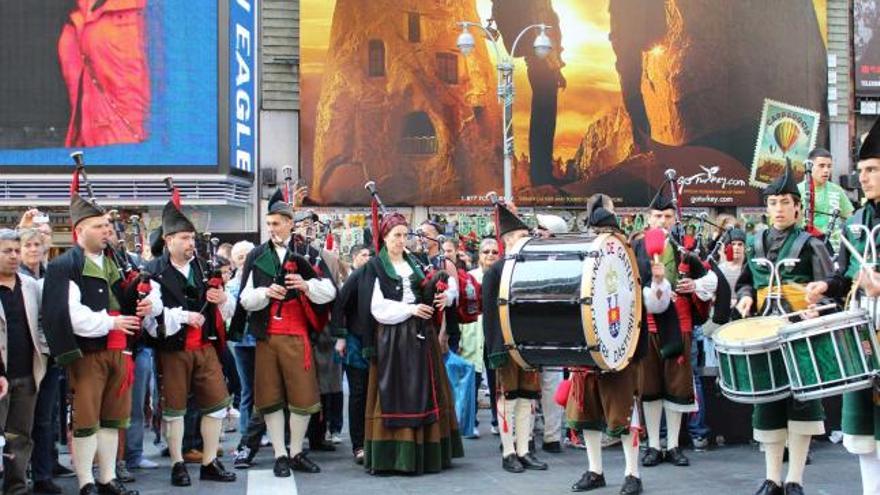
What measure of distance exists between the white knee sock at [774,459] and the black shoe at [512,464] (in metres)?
2.17

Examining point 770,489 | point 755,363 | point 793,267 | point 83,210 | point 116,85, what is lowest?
point 770,489

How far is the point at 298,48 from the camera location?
1068 inches

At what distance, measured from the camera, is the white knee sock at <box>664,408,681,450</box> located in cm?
905

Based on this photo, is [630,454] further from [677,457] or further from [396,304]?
[396,304]

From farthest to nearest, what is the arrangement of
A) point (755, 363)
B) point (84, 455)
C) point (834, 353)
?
point (84, 455)
point (755, 363)
point (834, 353)

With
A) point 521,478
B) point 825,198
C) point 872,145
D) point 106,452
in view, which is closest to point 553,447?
point 521,478

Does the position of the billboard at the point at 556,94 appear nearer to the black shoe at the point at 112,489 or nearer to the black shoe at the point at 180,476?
the black shoe at the point at 180,476

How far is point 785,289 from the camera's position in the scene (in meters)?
7.11

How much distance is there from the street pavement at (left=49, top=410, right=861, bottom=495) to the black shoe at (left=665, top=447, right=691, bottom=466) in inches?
3.0

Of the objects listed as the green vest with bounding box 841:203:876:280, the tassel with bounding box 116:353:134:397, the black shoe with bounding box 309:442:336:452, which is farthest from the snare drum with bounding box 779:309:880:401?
the black shoe with bounding box 309:442:336:452

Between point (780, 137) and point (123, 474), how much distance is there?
76.7ft

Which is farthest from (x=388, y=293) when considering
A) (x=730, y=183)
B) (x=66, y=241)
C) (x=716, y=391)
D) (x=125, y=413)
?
(x=730, y=183)

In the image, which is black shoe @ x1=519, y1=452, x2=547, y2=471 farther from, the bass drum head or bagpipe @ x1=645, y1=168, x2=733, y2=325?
bagpipe @ x1=645, y1=168, x2=733, y2=325

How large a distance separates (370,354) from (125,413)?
2028mm
